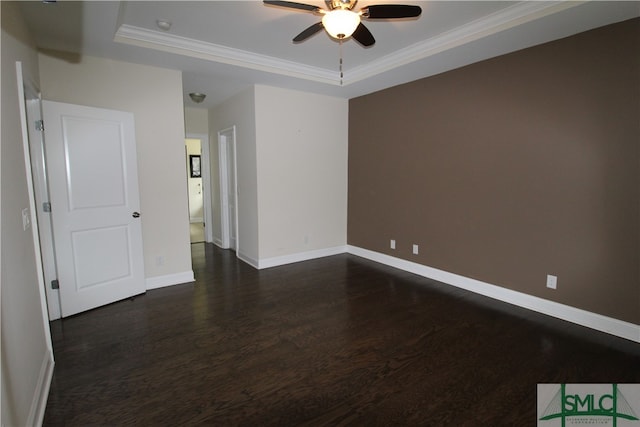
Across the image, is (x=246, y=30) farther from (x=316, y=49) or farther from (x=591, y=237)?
(x=591, y=237)

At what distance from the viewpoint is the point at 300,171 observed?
192 inches

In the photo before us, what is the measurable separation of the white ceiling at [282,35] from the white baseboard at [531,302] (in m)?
2.42

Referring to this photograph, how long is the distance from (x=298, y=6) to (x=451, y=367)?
9.13 feet

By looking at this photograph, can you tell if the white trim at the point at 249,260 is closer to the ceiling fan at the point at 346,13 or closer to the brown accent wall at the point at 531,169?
the brown accent wall at the point at 531,169

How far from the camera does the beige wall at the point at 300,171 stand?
14.8 ft

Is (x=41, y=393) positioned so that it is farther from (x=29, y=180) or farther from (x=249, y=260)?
(x=249, y=260)

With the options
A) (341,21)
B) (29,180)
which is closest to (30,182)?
(29,180)

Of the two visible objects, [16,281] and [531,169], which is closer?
[16,281]

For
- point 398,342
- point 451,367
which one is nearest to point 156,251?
point 398,342

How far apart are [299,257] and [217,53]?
2943mm

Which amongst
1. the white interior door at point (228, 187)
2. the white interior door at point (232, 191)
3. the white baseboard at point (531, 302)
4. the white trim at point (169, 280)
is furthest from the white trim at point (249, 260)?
the white baseboard at point (531, 302)

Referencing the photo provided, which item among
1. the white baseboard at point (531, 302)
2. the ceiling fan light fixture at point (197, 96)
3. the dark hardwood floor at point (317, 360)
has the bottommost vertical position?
the dark hardwood floor at point (317, 360)

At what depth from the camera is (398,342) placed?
8.57 feet

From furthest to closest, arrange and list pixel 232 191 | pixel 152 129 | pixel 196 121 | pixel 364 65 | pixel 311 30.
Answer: pixel 196 121, pixel 232 191, pixel 364 65, pixel 152 129, pixel 311 30
